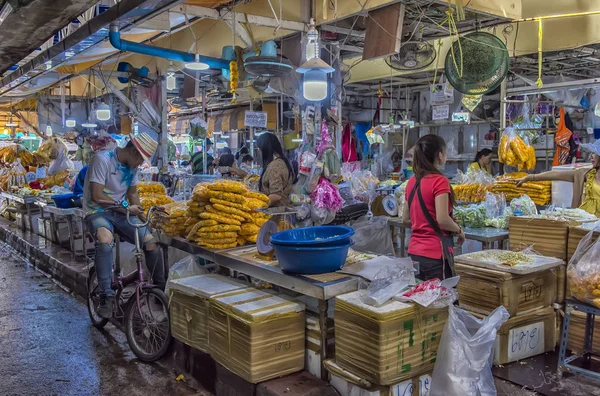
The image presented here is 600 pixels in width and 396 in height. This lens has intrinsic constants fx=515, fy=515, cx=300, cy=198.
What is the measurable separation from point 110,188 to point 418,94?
1164cm

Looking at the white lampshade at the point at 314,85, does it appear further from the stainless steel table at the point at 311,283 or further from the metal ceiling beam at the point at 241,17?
the stainless steel table at the point at 311,283

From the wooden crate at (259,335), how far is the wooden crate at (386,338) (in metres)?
0.40

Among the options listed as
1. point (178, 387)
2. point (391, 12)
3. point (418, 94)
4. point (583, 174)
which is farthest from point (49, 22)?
point (418, 94)

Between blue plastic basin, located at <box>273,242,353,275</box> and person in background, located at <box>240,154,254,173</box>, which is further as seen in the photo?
person in background, located at <box>240,154,254,173</box>

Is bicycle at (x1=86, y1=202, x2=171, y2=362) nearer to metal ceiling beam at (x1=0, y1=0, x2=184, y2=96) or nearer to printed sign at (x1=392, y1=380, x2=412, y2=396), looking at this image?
metal ceiling beam at (x1=0, y1=0, x2=184, y2=96)

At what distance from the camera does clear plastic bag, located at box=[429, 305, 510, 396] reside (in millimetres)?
2977

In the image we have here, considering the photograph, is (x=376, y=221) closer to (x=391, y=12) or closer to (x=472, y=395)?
(x=391, y=12)

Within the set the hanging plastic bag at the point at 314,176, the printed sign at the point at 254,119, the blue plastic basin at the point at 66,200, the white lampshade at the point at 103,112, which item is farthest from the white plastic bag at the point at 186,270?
the white lampshade at the point at 103,112

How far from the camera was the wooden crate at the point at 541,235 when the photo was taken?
14.8ft

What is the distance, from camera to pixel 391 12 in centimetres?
621

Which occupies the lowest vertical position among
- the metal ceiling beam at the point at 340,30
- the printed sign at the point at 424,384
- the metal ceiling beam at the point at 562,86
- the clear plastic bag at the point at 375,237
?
the printed sign at the point at 424,384

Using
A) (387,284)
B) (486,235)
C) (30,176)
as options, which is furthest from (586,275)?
(30,176)

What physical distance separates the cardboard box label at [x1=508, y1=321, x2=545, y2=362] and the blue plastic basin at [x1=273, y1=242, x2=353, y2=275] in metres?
1.78

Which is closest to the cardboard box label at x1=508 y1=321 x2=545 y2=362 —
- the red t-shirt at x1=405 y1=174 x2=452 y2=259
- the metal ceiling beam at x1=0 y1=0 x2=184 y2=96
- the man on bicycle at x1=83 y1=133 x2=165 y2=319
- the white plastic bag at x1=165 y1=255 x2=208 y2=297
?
the red t-shirt at x1=405 y1=174 x2=452 y2=259
